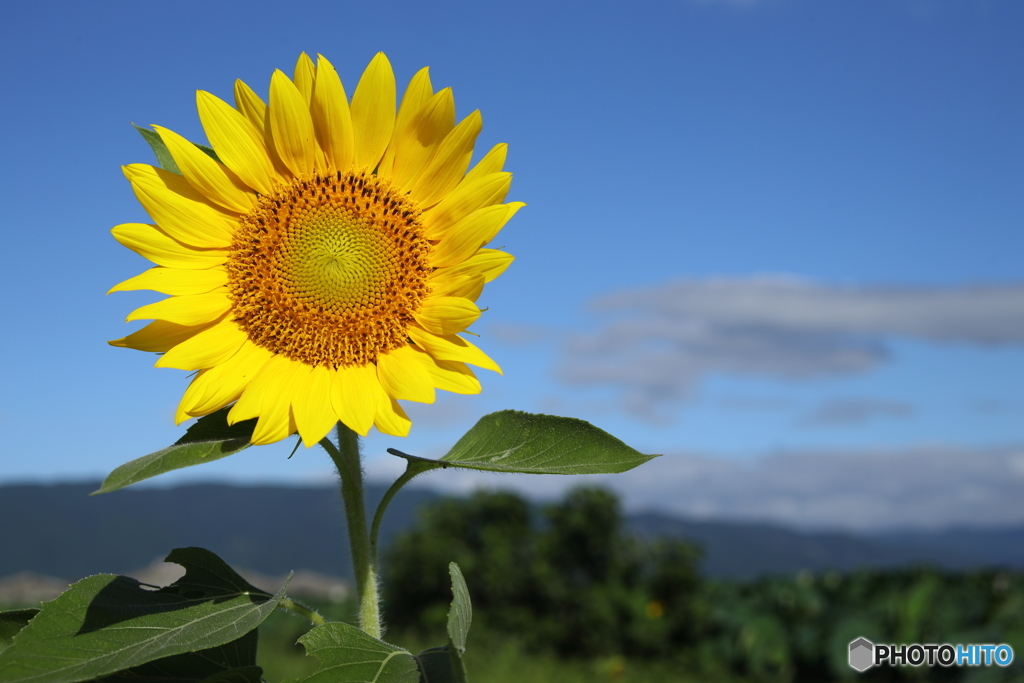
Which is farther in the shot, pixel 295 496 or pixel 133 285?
pixel 295 496

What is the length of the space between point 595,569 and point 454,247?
10232 millimetres

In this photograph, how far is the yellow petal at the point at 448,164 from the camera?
1.47 m

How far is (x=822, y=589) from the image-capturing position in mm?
10234

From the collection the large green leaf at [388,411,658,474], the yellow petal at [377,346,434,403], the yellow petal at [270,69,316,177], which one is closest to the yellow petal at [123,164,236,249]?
the yellow petal at [270,69,316,177]

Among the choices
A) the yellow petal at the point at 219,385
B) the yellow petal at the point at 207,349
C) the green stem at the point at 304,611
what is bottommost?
the green stem at the point at 304,611

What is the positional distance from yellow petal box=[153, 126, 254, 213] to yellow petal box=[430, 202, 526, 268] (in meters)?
0.36

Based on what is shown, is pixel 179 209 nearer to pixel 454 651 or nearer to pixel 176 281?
pixel 176 281

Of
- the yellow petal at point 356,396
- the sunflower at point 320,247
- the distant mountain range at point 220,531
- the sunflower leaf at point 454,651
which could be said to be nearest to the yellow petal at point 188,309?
the sunflower at point 320,247

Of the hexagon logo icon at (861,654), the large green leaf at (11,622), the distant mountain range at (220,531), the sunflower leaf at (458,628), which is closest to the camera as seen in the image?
the sunflower leaf at (458,628)

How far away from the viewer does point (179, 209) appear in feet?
4.75

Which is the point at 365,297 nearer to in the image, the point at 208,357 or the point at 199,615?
the point at 208,357

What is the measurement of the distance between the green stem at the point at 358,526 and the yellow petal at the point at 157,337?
29 cm

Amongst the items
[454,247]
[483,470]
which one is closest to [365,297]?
[454,247]

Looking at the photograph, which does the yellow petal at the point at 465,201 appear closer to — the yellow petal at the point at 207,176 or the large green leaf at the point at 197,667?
the yellow petal at the point at 207,176
